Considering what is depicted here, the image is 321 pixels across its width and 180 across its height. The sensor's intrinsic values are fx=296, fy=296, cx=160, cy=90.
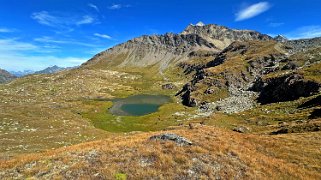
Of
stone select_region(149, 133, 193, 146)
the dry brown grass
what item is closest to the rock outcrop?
the dry brown grass

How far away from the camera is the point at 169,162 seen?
28.3 metres

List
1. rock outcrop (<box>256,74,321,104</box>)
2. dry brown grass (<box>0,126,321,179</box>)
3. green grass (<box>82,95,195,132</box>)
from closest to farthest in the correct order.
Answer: dry brown grass (<box>0,126,321,179</box>) < green grass (<box>82,95,195,132</box>) < rock outcrop (<box>256,74,321,104</box>)

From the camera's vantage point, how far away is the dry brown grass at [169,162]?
1057 inches

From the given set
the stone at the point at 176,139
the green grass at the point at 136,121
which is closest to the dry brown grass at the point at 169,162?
the stone at the point at 176,139

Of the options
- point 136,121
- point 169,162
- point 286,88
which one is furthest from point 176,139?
point 286,88

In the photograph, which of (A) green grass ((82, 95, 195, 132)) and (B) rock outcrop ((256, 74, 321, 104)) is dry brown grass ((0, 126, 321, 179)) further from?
(B) rock outcrop ((256, 74, 321, 104))

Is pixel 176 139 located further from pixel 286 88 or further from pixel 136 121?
pixel 286 88

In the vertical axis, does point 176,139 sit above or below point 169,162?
above

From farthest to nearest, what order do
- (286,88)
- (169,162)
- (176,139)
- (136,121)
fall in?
1. (286,88)
2. (136,121)
3. (176,139)
4. (169,162)

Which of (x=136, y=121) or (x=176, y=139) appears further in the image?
(x=136, y=121)

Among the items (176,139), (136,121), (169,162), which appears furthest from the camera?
(136,121)

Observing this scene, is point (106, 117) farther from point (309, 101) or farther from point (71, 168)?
point (71, 168)

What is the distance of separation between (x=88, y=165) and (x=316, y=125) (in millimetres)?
44607

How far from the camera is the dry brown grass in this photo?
26.9 meters
